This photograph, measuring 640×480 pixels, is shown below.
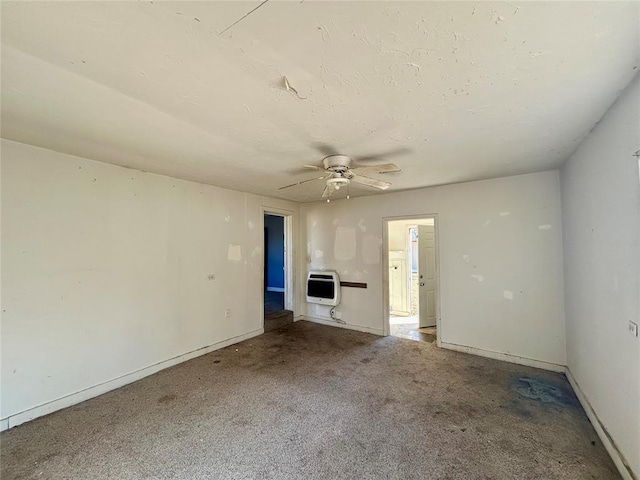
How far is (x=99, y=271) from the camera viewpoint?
279 centimetres

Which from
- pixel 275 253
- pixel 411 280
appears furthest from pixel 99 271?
pixel 275 253

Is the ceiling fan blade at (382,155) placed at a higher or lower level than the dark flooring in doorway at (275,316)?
higher

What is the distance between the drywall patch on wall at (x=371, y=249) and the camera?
4.63 m

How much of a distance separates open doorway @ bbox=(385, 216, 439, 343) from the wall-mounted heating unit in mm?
939

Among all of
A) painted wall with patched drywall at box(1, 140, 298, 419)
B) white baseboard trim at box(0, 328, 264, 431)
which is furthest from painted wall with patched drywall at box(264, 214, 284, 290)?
white baseboard trim at box(0, 328, 264, 431)

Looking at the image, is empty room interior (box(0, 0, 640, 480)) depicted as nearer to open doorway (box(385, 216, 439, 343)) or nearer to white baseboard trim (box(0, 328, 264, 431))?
white baseboard trim (box(0, 328, 264, 431))

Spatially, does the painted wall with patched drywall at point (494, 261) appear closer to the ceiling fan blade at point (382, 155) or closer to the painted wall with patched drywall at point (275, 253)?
the ceiling fan blade at point (382, 155)

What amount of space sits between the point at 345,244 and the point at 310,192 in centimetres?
122

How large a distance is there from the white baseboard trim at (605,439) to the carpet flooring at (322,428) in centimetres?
5

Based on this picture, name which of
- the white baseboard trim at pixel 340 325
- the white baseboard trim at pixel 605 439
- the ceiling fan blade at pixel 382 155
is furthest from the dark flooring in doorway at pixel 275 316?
the white baseboard trim at pixel 605 439

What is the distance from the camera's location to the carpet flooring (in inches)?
70.6

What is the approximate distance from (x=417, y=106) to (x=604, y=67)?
0.90 m

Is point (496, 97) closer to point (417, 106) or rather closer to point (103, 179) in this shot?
point (417, 106)

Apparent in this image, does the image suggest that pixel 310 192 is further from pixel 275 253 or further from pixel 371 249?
pixel 275 253
